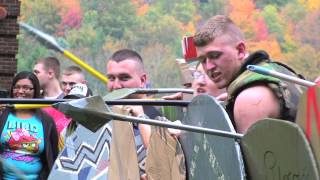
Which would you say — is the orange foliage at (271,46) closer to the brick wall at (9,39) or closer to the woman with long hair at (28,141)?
the brick wall at (9,39)

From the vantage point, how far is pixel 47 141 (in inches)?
300

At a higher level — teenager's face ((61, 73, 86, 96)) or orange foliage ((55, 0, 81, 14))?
orange foliage ((55, 0, 81, 14))

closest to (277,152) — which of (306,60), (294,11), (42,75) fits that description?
(42,75)

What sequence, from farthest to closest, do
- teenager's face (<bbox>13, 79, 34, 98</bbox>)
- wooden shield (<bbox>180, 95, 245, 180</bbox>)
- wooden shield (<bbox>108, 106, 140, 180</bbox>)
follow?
teenager's face (<bbox>13, 79, 34, 98</bbox>) < wooden shield (<bbox>108, 106, 140, 180</bbox>) < wooden shield (<bbox>180, 95, 245, 180</bbox>)

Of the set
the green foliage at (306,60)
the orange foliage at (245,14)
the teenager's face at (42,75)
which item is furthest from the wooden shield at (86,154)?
the green foliage at (306,60)

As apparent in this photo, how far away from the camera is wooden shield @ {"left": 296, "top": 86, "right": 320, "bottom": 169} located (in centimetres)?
328

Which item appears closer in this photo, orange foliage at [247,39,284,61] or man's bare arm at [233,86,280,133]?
man's bare arm at [233,86,280,133]

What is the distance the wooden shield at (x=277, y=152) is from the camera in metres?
3.34

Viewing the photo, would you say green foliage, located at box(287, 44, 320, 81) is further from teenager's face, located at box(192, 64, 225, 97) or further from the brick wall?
teenager's face, located at box(192, 64, 225, 97)

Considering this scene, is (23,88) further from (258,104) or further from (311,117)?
(311,117)

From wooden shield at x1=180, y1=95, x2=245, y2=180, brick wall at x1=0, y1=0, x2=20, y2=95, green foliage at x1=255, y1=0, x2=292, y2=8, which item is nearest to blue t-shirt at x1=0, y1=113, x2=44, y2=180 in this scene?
wooden shield at x1=180, y1=95, x2=245, y2=180

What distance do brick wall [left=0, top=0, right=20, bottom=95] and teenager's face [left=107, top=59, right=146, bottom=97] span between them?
623 cm

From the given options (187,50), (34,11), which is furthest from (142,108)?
(34,11)

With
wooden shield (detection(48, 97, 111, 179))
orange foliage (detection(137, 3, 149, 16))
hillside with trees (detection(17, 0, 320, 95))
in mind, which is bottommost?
wooden shield (detection(48, 97, 111, 179))
